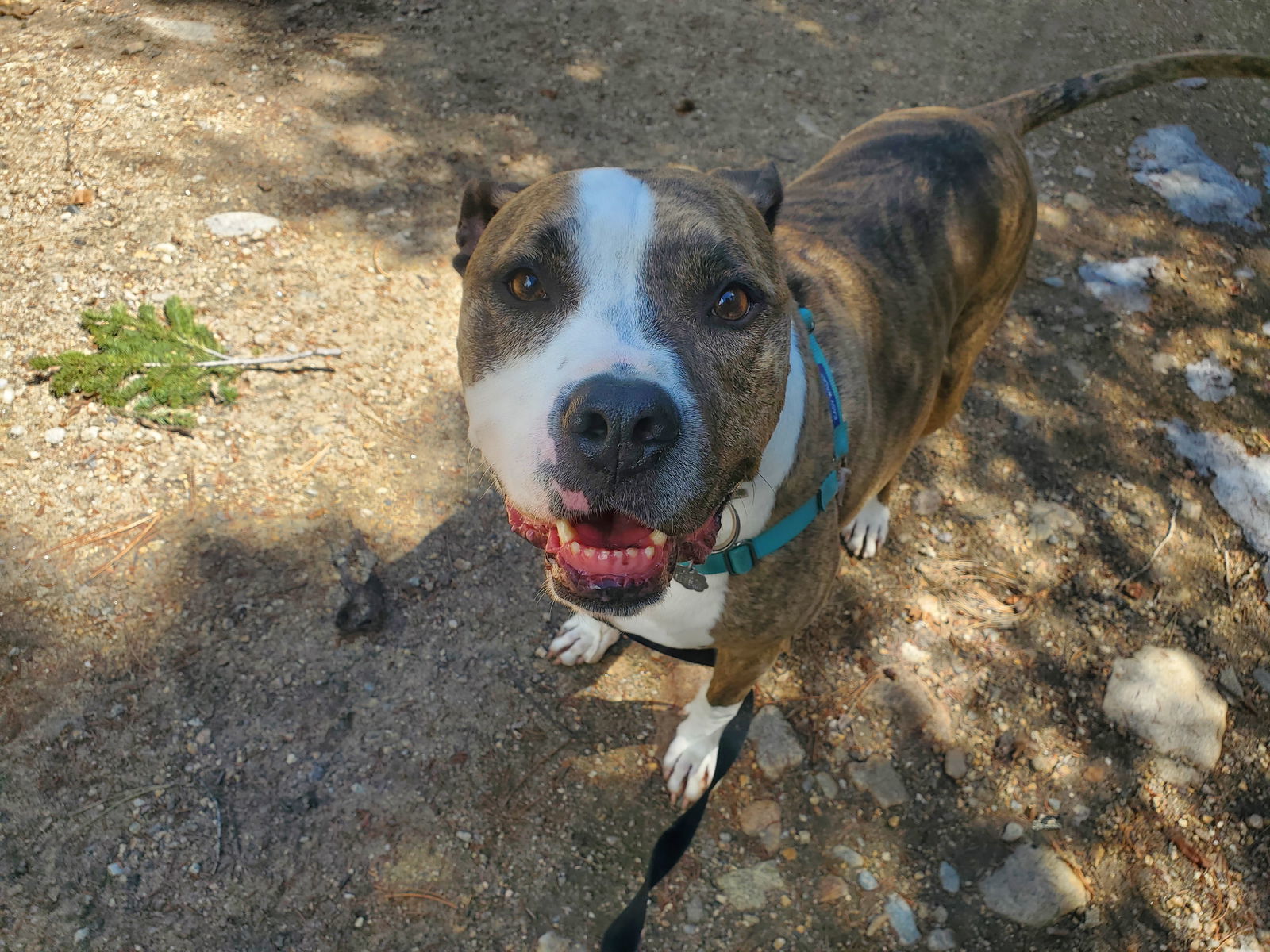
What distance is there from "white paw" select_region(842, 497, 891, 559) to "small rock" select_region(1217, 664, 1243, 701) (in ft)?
4.59

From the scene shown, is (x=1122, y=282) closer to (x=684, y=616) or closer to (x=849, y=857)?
(x=849, y=857)

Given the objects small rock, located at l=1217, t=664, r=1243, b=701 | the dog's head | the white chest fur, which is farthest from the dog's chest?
small rock, located at l=1217, t=664, r=1243, b=701

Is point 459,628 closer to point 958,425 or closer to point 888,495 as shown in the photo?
point 888,495

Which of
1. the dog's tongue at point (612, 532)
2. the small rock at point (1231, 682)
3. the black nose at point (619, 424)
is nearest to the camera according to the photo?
the black nose at point (619, 424)

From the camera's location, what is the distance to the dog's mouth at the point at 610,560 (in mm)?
1781

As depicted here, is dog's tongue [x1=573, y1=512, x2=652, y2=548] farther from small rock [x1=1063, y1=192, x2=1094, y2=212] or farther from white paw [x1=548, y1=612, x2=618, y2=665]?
small rock [x1=1063, y1=192, x2=1094, y2=212]

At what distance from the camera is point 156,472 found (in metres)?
3.27

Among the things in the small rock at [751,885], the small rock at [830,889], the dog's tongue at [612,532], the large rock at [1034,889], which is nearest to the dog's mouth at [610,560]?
the dog's tongue at [612,532]

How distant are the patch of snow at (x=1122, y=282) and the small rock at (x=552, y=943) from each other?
4207 millimetres

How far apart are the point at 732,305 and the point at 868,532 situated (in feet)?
6.49

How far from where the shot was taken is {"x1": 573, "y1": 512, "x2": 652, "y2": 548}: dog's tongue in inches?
70.4

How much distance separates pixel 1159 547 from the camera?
3.71 m

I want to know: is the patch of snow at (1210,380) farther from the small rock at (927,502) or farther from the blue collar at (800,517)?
the blue collar at (800,517)

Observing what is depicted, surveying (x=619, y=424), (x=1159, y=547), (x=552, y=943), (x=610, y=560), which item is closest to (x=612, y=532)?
(x=610, y=560)
